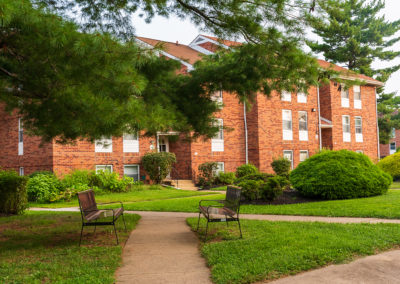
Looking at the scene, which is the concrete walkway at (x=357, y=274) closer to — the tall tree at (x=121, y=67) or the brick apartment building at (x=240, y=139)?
the tall tree at (x=121, y=67)

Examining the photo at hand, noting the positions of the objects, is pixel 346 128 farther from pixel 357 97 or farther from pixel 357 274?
pixel 357 274

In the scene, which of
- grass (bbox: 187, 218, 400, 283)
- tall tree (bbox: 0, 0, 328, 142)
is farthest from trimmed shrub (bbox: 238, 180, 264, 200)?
grass (bbox: 187, 218, 400, 283)

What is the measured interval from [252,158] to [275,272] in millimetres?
18980

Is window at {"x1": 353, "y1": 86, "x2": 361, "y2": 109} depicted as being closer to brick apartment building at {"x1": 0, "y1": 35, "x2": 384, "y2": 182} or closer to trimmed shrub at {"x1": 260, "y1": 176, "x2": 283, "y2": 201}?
brick apartment building at {"x1": 0, "y1": 35, "x2": 384, "y2": 182}

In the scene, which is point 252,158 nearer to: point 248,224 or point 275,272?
point 248,224

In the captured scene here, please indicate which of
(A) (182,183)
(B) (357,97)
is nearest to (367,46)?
(B) (357,97)

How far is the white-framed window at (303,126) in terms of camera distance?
25259 millimetres

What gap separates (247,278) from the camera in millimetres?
4410

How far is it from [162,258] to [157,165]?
1410 centimetres

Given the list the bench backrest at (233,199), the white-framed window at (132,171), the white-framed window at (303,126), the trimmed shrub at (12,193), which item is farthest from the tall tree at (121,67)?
the white-framed window at (303,126)

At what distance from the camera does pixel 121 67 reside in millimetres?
5094

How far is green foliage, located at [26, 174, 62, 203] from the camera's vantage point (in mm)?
15008

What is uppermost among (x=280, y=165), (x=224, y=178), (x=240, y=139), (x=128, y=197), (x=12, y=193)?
(x=240, y=139)

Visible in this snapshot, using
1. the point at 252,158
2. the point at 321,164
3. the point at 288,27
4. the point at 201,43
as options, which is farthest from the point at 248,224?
the point at 201,43
